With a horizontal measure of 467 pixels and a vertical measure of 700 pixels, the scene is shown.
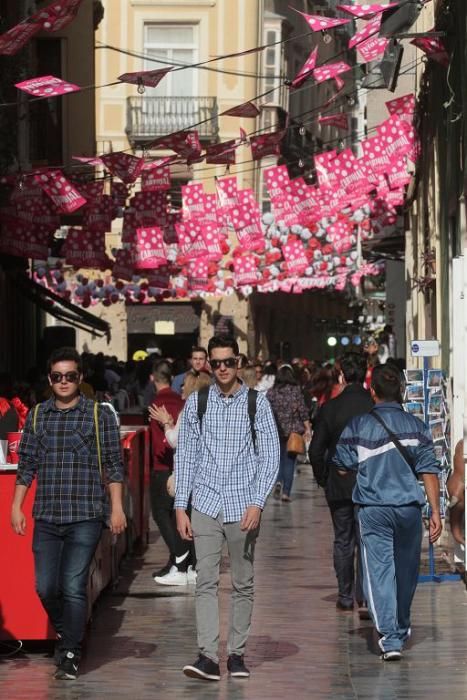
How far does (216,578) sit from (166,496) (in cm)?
457

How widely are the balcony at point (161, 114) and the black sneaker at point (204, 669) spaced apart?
1594 inches

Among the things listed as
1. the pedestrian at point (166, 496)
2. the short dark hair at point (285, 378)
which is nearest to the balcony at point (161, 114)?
the short dark hair at point (285, 378)

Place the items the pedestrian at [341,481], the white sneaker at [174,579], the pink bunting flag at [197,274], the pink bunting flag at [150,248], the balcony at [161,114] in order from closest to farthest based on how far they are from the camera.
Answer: the pedestrian at [341,481] → the white sneaker at [174,579] → the pink bunting flag at [150,248] → the pink bunting flag at [197,274] → the balcony at [161,114]

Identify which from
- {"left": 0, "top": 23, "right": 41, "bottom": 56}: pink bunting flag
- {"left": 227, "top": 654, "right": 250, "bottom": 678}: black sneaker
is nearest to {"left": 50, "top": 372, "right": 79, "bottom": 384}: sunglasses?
{"left": 227, "top": 654, "right": 250, "bottom": 678}: black sneaker

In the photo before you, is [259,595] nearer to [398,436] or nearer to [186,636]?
[186,636]

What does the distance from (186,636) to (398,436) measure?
214 cm

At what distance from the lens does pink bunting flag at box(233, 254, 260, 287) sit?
1361 inches

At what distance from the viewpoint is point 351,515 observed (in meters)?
12.3

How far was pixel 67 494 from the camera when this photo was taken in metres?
9.64

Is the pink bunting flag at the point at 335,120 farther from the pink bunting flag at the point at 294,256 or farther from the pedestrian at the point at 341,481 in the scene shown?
the pedestrian at the point at 341,481

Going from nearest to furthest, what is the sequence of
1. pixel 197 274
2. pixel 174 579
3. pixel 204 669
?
1. pixel 204 669
2. pixel 174 579
3. pixel 197 274

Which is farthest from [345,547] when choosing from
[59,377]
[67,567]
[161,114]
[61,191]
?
[161,114]

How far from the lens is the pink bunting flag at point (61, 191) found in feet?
79.2

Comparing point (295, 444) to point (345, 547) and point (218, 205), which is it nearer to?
point (218, 205)
